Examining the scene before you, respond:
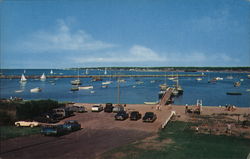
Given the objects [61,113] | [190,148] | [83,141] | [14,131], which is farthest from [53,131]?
[190,148]

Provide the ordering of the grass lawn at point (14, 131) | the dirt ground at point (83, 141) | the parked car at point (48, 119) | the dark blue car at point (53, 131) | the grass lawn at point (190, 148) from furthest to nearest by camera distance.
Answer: the parked car at point (48, 119)
the dark blue car at point (53, 131)
the grass lawn at point (14, 131)
the dirt ground at point (83, 141)
the grass lawn at point (190, 148)

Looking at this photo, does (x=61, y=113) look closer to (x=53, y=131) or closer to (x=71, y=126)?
(x=71, y=126)

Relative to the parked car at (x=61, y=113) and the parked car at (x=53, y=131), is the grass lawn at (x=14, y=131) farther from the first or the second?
the parked car at (x=61, y=113)

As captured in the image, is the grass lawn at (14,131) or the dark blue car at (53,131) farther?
the dark blue car at (53,131)

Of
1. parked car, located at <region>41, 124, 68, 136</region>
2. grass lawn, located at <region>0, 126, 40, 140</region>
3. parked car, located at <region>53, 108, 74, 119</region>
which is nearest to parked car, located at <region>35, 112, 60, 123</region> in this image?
parked car, located at <region>53, 108, 74, 119</region>

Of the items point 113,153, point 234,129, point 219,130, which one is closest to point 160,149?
point 113,153

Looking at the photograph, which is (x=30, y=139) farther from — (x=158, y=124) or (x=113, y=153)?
(x=158, y=124)

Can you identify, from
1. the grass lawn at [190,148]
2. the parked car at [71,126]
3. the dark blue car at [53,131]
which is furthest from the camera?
the parked car at [71,126]

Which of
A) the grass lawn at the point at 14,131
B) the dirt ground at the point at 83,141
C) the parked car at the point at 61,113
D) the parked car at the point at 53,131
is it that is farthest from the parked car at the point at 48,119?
the parked car at the point at 53,131
